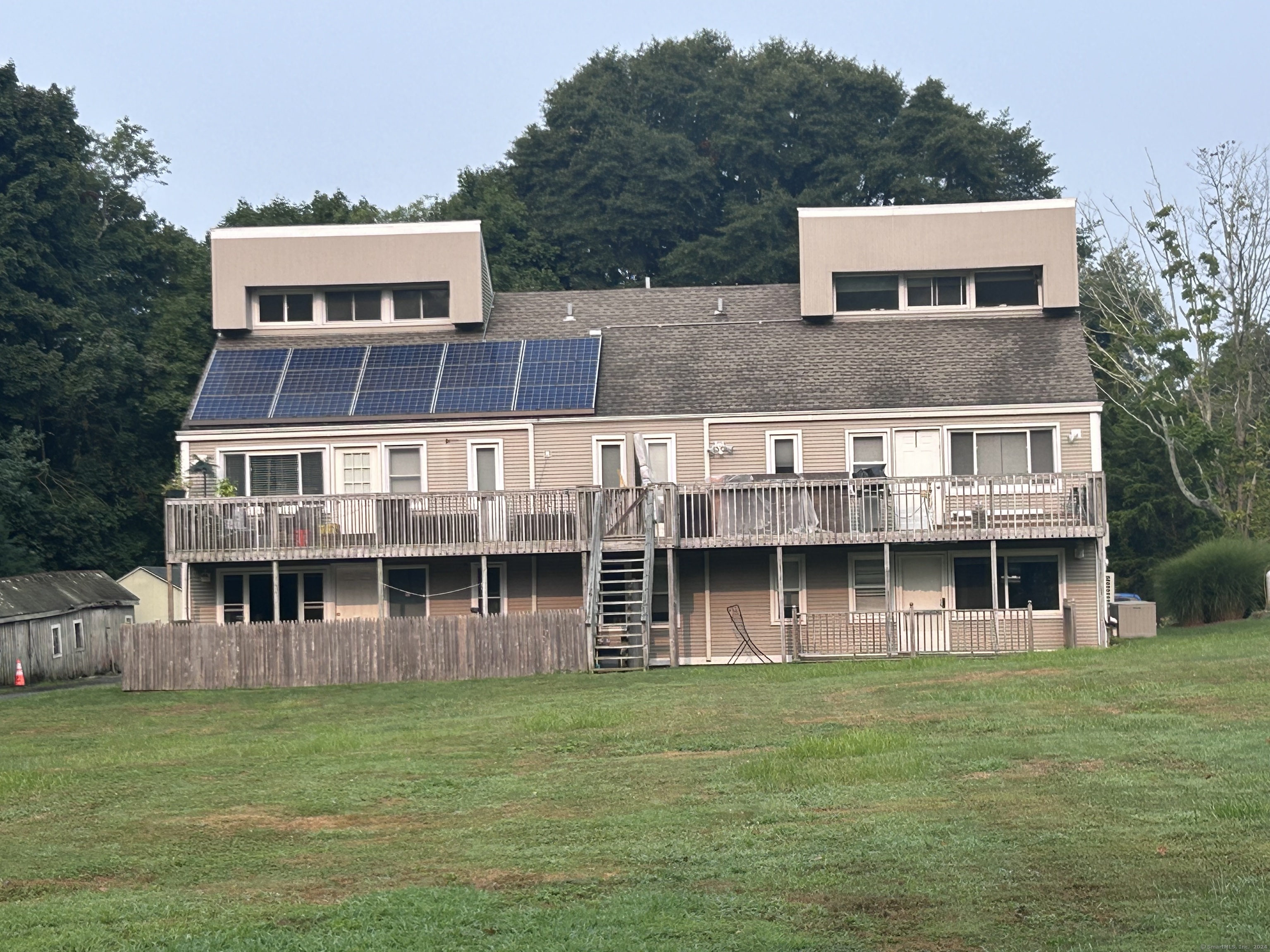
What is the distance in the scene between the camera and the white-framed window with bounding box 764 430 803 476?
36.4m

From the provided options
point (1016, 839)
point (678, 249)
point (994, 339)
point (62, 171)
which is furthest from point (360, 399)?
point (678, 249)

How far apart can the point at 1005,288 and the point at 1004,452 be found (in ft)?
18.9

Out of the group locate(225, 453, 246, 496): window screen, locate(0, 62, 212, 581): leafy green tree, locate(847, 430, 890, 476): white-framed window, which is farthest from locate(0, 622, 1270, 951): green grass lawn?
locate(0, 62, 212, 581): leafy green tree

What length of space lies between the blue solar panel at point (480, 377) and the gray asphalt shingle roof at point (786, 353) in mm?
1299

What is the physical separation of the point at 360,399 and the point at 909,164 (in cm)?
3692

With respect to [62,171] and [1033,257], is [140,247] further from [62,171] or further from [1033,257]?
[1033,257]

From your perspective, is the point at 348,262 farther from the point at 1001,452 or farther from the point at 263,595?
the point at 1001,452

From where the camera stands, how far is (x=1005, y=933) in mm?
9961

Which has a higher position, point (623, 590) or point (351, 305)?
point (351, 305)

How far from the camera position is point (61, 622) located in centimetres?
4409

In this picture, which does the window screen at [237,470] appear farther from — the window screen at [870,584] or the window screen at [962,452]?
the window screen at [962,452]

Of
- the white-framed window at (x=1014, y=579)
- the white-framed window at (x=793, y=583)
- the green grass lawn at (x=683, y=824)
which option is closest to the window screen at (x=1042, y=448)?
the white-framed window at (x=1014, y=579)

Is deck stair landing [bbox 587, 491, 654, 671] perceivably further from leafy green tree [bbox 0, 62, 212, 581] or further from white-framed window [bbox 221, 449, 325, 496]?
leafy green tree [bbox 0, 62, 212, 581]

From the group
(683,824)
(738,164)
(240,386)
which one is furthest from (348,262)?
(738,164)
